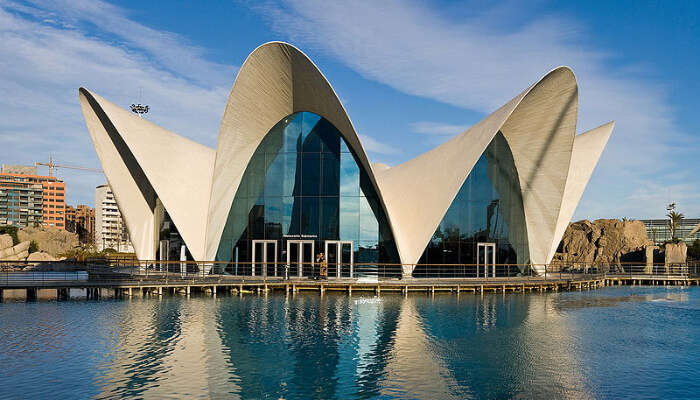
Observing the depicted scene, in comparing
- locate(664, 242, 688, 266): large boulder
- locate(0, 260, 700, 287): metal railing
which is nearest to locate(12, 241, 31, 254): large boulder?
locate(0, 260, 700, 287): metal railing

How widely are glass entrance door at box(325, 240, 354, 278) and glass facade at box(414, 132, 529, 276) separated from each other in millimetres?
3402

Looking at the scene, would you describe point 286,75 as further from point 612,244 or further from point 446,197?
A: point 612,244

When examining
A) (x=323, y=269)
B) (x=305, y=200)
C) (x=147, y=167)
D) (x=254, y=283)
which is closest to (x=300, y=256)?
(x=323, y=269)

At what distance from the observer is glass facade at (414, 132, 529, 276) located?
89.1ft

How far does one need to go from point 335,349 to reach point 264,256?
15.4m

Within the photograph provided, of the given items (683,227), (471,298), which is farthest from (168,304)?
(683,227)

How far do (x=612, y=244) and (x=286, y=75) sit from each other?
3879 centimetres

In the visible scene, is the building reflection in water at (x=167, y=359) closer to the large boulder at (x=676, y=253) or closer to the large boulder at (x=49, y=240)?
the large boulder at (x=676, y=253)

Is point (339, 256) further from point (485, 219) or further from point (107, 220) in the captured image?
point (107, 220)

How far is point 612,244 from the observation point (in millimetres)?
50750

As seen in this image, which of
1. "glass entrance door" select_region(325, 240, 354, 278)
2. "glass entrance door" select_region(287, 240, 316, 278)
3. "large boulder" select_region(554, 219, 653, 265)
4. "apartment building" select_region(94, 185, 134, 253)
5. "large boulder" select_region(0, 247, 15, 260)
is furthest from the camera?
"apartment building" select_region(94, 185, 134, 253)

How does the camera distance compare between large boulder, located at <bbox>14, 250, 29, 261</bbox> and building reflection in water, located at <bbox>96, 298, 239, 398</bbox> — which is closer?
building reflection in water, located at <bbox>96, 298, 239, 398</bbox>

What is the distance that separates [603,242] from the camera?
2020 inches

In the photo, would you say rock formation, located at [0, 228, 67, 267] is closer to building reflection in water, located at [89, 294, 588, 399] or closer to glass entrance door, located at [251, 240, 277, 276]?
glass entrance door, located at [251, 240, 277, 276]
